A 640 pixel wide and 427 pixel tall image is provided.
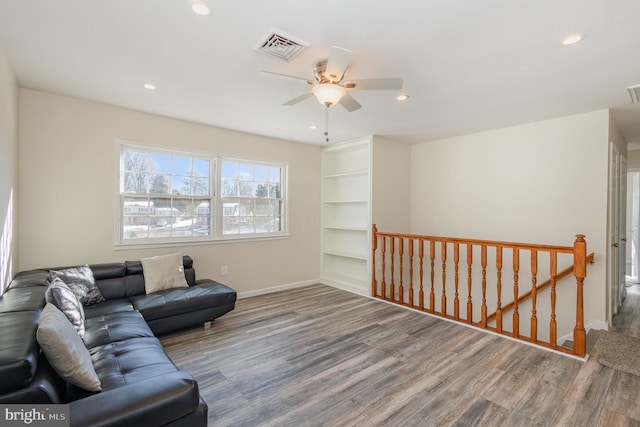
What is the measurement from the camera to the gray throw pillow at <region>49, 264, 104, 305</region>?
2738 millimetres

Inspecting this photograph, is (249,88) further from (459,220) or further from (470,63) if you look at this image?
(459,220)

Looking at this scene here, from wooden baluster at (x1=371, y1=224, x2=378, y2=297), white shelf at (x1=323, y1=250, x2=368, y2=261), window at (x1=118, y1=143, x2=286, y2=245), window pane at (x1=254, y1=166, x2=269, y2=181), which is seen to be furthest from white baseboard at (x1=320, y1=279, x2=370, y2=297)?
window pane at (x1=254, y1=166, x2=269, y2=181)

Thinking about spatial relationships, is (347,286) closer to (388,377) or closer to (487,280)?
(487,280)

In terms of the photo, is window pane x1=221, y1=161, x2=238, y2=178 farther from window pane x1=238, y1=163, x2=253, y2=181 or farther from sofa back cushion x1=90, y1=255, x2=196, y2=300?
sofa back cushion x1=90, y1=255, x2=196, y2=300

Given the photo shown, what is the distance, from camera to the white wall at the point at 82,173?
3.02 meters

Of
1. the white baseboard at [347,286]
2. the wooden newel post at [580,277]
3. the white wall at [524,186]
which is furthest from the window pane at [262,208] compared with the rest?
the wooden newel post at [580,277]

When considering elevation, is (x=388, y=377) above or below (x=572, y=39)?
below

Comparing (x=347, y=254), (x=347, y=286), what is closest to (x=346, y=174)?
(x=347, y=254)

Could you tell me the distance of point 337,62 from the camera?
1957 millimetres

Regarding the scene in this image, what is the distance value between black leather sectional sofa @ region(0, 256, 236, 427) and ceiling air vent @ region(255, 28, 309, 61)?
6.91 feet

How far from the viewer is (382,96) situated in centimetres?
305

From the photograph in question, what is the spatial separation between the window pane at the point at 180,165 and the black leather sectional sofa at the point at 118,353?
1.35 metres

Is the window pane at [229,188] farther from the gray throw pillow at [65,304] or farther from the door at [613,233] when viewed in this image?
the door at [613,233]

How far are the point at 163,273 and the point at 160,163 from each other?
146cm
